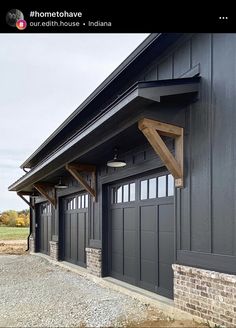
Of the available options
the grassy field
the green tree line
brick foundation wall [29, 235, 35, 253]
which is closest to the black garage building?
brick foundation wall [29, 235, 35, 253]

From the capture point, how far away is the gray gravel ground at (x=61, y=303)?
528 cm

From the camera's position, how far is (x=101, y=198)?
8727 millimetres

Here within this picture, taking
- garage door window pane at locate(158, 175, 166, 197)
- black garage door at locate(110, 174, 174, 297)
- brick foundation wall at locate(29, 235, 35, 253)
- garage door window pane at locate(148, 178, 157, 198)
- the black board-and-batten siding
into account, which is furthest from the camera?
brick foundation wall at locate(29, 235, 35, 253)

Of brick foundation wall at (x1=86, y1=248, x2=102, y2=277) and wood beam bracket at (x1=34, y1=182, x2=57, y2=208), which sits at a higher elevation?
wood beam bracket at (x1=34, y1=182, x2=57, y2=208)

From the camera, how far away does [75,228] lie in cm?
1109

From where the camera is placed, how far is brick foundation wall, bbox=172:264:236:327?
4.27 metres

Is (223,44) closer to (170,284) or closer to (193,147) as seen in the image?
(193,147)

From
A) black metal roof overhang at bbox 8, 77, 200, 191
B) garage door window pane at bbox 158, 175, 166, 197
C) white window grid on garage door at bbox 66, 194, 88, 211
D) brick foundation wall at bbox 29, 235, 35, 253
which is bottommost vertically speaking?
brick foundation wall at bbox 29, 235, 35, 253

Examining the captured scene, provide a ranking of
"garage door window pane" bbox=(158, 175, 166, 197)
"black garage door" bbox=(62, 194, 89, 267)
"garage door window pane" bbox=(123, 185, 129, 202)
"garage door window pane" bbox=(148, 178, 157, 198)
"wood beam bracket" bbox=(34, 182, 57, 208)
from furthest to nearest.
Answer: "wood beam bracket" bbox=(34, 182, 57, 208) < "black garage door" bbox=(62, 194, 89, 267) < "garage door window pane" bbox=(123, 185, 129, 202) < "garage door window pane" bbox=(148, 178, 157, 198) < "garage door window pane" bbox=(158, 175, 166, 197)

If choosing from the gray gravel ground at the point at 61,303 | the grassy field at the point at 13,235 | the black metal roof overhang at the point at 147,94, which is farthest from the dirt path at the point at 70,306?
the grassy field at the point at 13,235

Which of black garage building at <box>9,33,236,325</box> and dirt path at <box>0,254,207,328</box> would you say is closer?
black garage building at <box>9,33,236,325</box>

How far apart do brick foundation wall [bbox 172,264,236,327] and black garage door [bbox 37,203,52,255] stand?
9622mm

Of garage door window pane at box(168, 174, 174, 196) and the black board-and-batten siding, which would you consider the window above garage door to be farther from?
the black board-and-batten siding
